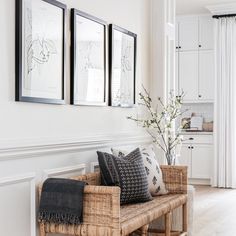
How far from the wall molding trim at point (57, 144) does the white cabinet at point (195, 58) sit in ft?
11.9

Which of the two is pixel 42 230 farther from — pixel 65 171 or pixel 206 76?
pixel 206 76

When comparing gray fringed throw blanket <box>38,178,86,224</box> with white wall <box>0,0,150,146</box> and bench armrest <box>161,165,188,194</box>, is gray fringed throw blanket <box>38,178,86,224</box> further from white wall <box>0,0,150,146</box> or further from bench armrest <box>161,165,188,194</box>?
bench armrest <box>161,165,188,194</box>

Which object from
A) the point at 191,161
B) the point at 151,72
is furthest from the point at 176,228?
the point at 191,161

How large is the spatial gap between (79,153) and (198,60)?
4.78 meters

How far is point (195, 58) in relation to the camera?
25.8 feet

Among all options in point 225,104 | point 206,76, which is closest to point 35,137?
A: point 225,104

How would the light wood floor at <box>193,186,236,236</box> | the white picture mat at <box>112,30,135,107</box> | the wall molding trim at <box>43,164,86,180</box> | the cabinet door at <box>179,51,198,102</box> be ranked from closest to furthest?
the wall molding trim at <box>43,164,86,180</box>, the white picture mat at <box>112,30,135,107</box>, the light wood floor at <box>193,186,236,236</box>, the cabinet door at <box>179,51,198,102</box>

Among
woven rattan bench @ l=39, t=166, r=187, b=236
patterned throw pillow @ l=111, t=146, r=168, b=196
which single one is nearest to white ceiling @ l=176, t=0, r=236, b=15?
patterned throw pillow @ l=111, t=146, r=168, b=196

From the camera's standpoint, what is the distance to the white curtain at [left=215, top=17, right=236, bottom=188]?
7.31m

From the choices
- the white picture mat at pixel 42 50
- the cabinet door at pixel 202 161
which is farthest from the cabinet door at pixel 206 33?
the white picture mat at pixel 42 50

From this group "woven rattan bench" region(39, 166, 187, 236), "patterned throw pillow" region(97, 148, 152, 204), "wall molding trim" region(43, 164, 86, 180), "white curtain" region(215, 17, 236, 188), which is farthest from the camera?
"white curtain" region(215, 17, 236, 188)

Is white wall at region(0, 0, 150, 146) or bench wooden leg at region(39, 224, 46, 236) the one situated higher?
white wall at region(0, 0, 150, 146)

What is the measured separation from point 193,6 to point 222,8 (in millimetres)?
442

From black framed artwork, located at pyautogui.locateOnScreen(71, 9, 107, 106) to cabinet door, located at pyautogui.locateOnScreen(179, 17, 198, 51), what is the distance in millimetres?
4255
